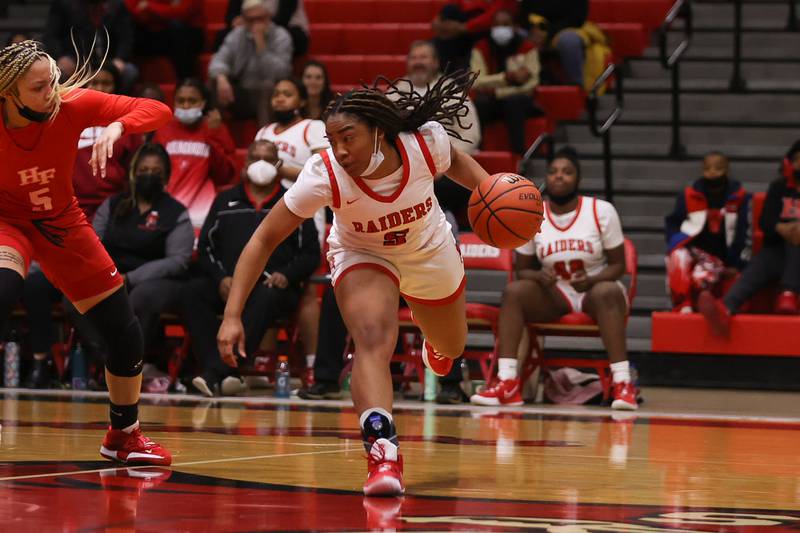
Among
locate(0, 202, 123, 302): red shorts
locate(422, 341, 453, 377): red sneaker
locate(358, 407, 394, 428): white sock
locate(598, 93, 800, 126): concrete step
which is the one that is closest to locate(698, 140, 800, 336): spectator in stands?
locate(598, 93, 800, 126): concrete step

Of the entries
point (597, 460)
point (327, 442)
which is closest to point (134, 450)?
point (327, 442)

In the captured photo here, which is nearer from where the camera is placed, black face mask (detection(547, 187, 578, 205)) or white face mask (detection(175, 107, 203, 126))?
black face mask (detection(547, 187, 578, 205))

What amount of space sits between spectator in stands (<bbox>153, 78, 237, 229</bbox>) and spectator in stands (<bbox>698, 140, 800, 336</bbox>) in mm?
3481

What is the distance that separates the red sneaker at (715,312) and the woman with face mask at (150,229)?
337cm

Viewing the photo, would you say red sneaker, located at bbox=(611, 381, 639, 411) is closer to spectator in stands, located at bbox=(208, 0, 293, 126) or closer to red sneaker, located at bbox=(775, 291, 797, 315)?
red sneaker, located at bbox=(775, 291, 797, 315)

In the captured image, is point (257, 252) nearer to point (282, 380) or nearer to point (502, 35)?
point (282, 380)

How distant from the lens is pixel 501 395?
8.50m

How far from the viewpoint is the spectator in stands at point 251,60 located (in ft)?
37.4

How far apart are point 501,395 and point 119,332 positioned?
3704 millimetres

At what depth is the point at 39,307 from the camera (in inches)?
367

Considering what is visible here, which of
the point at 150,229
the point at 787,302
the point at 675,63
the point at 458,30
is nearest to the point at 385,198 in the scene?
the point at 150,229

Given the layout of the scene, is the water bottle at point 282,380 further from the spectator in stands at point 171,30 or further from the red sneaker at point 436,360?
the spectator in stands at point 171,30

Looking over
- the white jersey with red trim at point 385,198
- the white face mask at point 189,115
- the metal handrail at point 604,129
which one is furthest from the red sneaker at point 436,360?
the metal handrail at point 604,129

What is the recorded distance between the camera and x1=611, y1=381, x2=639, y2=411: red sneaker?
830cm
